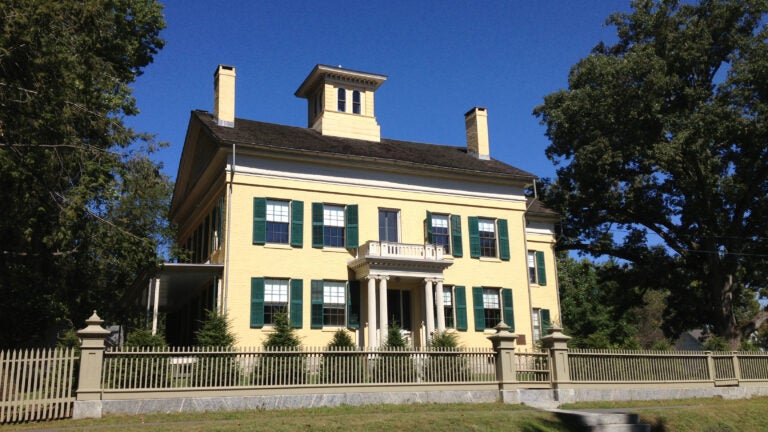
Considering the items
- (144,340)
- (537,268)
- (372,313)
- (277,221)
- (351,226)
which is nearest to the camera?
(144,340)

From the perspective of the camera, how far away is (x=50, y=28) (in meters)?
14.6

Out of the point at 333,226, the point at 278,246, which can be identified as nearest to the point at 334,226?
the point at 333,226

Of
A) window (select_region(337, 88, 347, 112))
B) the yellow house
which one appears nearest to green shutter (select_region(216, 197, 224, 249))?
the yellow house

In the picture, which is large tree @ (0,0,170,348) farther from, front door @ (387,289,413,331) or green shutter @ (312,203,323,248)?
front door @ (387,289,413,331)

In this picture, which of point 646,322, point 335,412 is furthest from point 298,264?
point 646,322

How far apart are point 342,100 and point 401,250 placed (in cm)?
884

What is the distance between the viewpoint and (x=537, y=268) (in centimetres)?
3173

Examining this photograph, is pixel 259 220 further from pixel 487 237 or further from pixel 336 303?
pixel 487 237

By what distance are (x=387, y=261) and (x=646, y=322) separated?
5067 cm

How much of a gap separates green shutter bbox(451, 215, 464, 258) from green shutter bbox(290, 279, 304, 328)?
6736 millimetres

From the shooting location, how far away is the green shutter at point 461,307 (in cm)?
2677

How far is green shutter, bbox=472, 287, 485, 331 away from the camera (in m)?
27.3

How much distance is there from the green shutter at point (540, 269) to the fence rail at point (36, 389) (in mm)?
21793

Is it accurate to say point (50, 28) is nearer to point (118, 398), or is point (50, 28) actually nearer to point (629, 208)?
point (118, 398)
